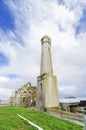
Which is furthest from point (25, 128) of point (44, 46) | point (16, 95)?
point (16, 95)

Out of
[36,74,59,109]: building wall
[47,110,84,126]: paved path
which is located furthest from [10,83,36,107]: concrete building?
[47,110,84,126]: paved path

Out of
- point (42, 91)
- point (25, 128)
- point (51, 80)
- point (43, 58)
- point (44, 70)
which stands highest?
point (43, 58)

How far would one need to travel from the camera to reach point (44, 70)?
77.7 feet

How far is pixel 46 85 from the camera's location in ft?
71.2

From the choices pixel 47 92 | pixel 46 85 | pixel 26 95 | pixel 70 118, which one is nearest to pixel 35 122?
pixel 70 118

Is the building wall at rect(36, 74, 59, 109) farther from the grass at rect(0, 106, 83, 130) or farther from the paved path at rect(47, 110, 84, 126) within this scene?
the grass at rect(0, 106, 83, 130)

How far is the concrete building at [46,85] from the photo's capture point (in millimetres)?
21266

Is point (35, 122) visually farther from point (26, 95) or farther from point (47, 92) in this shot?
point (26, 95)

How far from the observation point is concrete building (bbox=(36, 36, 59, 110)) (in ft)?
69.8

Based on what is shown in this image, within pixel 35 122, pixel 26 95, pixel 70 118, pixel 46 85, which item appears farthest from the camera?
pixel 26 95

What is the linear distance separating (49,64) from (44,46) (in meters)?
3.03

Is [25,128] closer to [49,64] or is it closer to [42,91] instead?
[42,91]

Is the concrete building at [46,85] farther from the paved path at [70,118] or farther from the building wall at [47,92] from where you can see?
the paved path at [70,118]

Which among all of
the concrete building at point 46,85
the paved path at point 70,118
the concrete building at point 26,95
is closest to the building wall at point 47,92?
the concrete building at point 46,85
